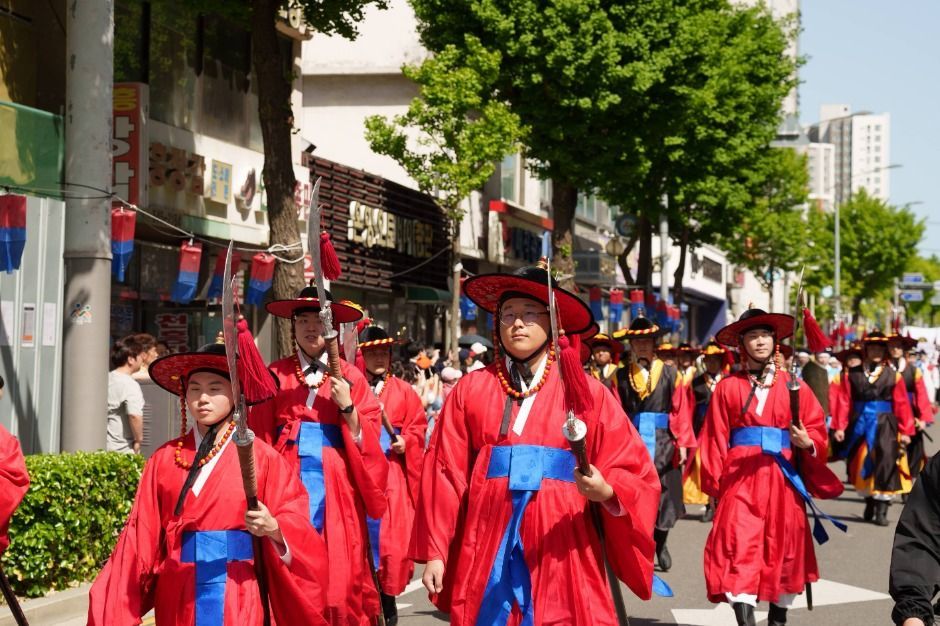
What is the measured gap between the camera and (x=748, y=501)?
953 cm

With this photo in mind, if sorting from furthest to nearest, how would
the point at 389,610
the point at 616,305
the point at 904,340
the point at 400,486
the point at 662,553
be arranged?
the point at 616,305, the point at 904,340, the point at 662,553, the point at 400,486, the point at 389,610

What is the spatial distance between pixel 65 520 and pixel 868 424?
9.82m

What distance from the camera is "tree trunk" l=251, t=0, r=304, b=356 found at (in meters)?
16.4

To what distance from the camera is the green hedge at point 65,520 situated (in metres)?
9.71

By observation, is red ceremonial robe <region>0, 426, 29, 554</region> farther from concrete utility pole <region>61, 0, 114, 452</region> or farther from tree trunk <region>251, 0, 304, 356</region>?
tree trunk <region>251, 0, 304, 356</region>

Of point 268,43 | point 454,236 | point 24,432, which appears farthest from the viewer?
point 454,236

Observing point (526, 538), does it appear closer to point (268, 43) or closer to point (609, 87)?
point (268, 43)

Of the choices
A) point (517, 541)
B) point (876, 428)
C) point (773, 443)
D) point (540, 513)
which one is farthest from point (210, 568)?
point (876, 428)

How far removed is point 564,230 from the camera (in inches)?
1180

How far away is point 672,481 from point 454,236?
13.4 meters

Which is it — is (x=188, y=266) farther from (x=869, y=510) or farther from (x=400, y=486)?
(x=400, y=486)

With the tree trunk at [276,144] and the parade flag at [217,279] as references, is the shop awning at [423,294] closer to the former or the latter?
the parade flag at [217,279]

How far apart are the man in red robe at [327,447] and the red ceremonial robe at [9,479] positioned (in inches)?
55.8

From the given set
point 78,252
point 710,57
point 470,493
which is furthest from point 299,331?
point 710,57
